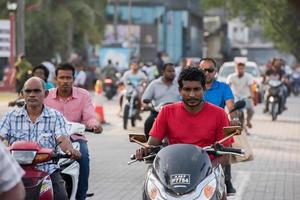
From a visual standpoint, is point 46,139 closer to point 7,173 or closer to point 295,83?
point 7,173

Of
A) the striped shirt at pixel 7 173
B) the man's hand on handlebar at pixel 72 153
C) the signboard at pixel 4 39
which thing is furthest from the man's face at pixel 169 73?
the signboard at pixel 4 39

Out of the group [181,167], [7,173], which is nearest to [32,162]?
[181,167]

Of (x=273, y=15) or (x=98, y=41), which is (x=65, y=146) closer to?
(x=273, y=15)

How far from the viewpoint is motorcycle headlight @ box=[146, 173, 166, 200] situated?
20.0ft

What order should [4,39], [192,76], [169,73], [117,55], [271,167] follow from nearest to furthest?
1. [192,76]
2. [271,167]
3. [169,73]
4. [4,39]
5. [117,55]

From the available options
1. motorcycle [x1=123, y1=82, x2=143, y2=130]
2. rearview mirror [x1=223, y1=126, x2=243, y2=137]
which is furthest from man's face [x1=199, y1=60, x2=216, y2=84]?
motorcycle [x1=123, y1=82, x2=143, y2=130]

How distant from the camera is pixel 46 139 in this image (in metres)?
7.61

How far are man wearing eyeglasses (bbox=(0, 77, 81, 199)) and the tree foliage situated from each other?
137ft

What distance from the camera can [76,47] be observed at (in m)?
69.2

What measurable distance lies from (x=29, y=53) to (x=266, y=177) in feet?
121

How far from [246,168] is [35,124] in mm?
7313

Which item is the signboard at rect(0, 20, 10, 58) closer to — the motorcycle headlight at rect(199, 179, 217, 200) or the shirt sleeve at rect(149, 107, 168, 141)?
the shirt sleeve at rect(149, 107, 168, 141)

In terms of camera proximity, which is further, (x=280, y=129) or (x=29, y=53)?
(x=29, y=53)

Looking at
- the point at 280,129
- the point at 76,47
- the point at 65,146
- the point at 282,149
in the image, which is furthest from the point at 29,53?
the point at 65,146
